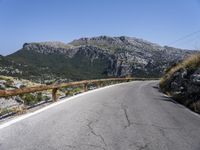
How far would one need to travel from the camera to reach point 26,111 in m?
11.3

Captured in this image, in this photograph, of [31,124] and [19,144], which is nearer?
[19,144]

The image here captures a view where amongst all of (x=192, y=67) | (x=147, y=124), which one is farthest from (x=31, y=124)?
(x=192, y=67)

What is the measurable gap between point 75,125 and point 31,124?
1106 mm

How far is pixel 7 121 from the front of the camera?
932cm

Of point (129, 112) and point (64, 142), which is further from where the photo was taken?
point (129, 112)

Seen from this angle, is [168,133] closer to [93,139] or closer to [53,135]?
[93,139]

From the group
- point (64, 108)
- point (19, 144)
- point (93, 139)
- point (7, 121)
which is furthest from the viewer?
point (64, 108)

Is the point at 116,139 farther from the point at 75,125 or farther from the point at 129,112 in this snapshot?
the point at 129,112

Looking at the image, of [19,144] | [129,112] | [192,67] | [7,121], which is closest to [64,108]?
[129,112]

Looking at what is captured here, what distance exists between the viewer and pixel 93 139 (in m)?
7.30

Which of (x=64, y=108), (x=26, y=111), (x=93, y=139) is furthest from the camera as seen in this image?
(x=64, y=108)

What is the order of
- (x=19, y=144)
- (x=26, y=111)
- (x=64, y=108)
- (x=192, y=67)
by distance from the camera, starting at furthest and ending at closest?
(x=192, y=67), (x=64, y=108), (x=26, y=111), (x=19, y=144)

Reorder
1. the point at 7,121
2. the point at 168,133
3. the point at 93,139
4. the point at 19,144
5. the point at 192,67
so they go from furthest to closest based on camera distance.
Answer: the point at 192,67
the point at 7,121
the point at 168,133
the point at 93,139
the point at 19,144

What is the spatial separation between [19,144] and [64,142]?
87cm
